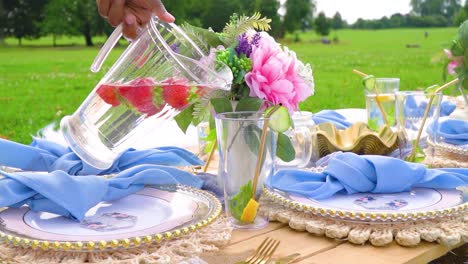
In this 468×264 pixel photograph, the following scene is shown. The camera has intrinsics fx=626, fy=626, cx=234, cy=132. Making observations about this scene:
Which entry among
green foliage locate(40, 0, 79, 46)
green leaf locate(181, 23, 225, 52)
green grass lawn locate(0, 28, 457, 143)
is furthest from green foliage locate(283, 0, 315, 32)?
green leaf locate(181, 23, 225, 52)

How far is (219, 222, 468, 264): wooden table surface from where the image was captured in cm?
89

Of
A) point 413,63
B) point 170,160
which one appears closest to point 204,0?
point 413,63

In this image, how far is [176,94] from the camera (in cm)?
94

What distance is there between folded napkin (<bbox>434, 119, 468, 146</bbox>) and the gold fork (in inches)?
31.8

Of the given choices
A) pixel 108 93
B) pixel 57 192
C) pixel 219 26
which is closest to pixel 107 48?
pixel 108 93

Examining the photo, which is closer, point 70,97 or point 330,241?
point 330,241

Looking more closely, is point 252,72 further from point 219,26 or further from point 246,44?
point 219,26

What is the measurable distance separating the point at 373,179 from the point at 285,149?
17 cm

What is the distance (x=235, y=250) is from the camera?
0.92m

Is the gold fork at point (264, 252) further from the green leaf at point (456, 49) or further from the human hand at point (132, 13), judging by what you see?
the green leaf at point (456, 49)

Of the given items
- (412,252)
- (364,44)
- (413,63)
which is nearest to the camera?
(412,252)

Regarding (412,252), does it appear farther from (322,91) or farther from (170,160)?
(322,91)

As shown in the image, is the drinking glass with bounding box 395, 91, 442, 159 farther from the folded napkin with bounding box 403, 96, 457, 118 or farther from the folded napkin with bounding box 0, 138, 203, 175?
the folded napkin with bounding box 0, 138, 203, 175

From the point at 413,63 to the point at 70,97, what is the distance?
5995 millimetres
